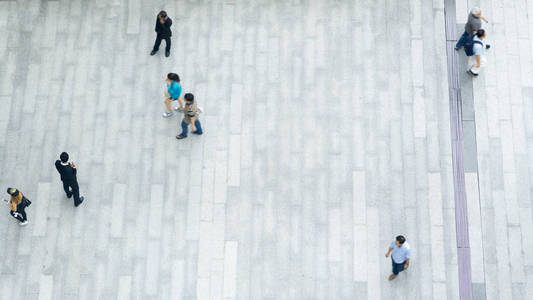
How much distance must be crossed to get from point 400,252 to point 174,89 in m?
5.67

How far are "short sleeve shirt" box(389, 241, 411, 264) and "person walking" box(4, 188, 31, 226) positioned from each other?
24.2ft

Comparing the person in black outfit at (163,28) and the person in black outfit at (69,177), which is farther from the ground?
the person in black outfit at (163,28)

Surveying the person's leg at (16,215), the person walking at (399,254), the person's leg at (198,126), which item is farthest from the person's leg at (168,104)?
the person walking at (399,254)

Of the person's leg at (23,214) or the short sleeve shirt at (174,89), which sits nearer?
the person's leg at (23,214)

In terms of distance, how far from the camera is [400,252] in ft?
37.9

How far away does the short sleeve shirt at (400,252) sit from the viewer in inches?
451

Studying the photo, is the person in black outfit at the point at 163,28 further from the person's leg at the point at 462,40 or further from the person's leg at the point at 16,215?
the person's leg at the point at 462,40

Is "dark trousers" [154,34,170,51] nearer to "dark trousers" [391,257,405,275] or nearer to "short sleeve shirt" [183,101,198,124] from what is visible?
"short sleeve shirt" [183,101,198,124]


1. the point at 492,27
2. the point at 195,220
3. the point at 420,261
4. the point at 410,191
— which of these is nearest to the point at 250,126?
the point at 195,220

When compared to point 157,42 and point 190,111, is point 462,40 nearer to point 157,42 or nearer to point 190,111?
point 190,111

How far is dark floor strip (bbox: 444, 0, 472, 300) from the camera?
12758 millimetres

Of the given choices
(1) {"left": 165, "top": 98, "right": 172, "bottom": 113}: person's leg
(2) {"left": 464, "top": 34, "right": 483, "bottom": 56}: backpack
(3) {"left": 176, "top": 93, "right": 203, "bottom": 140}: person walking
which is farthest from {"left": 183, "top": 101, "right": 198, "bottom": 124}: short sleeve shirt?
(2) {"left": 464, "top": 34, "right": 483, "bottom": 56}: backpack

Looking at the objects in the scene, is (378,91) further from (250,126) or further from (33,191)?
(33,191)

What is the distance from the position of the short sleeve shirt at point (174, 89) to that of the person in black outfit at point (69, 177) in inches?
98.1
